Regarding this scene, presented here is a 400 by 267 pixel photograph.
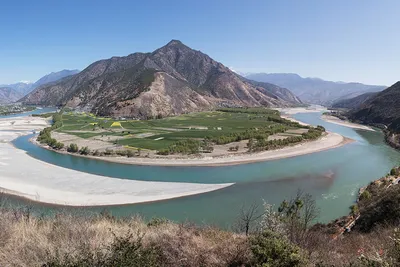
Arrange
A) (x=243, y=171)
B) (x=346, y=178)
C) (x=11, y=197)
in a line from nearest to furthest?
(x=11, y=197) < (x=346, y=178) < (x=243, y=171)

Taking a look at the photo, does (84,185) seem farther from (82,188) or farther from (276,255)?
(276,255)

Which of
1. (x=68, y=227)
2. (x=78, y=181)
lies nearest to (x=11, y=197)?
(x=78, y=181)

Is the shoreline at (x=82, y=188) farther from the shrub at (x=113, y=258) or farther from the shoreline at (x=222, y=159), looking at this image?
the shrub at (x=113, y=258)

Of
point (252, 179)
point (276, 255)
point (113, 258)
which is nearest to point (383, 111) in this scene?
point (252, 179)

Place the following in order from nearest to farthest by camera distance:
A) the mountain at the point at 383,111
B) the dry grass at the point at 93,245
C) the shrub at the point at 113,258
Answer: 1. the shrub at the point at 113,258
2. the dry grass at the point at 93,245
3. the mountain at the point at 383,111

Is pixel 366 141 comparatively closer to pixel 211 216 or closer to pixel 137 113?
pixel 211 216

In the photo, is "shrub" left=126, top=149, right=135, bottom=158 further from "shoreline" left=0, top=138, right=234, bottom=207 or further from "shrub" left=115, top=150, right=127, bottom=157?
"shoreline" left=0, top=138, right=234, bottom=207

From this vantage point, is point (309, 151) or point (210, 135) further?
point (210, 135)

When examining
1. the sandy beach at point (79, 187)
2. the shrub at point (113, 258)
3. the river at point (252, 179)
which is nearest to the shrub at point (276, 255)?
the shrub at point (113, 258)

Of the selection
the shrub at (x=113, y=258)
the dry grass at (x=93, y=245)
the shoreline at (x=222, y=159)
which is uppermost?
the shrub at (x=113, y=258)
